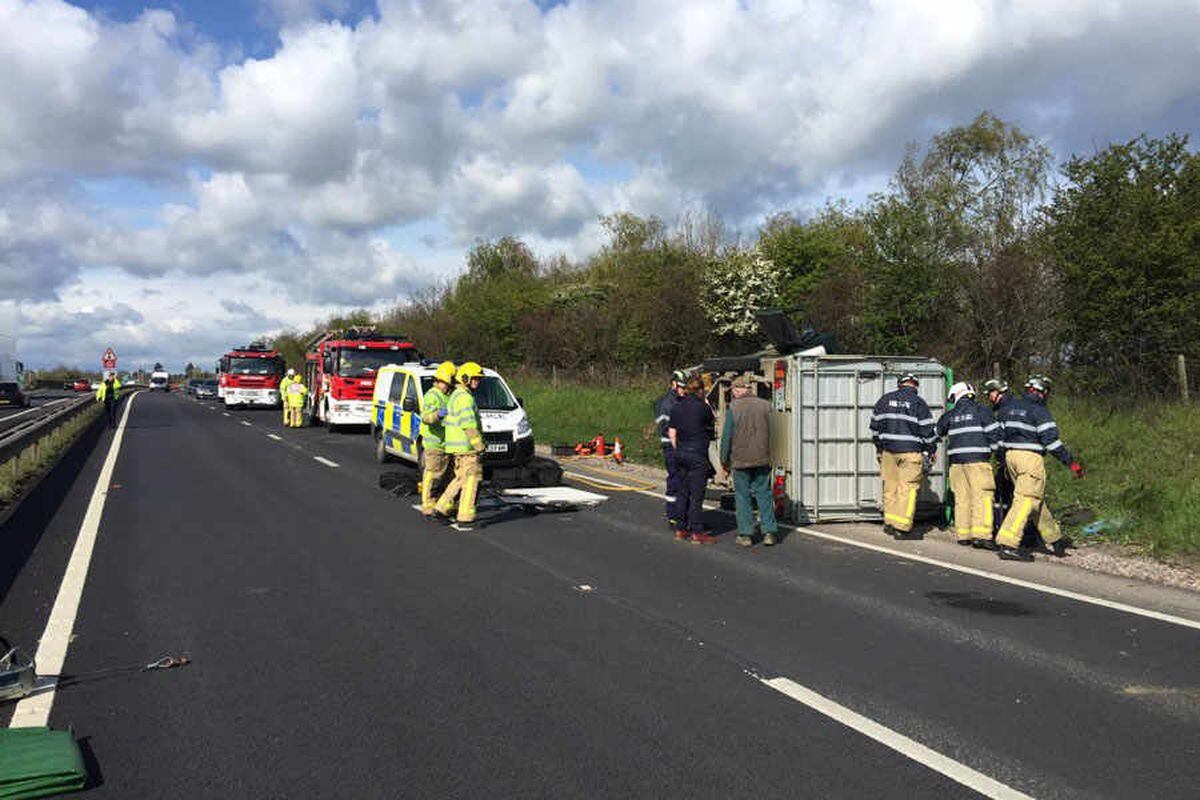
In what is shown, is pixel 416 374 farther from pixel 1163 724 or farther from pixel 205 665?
pixel 1163 724

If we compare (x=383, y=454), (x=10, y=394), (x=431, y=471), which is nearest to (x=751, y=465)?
(x=431, y=471)

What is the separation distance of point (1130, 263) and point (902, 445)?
40.9 feet

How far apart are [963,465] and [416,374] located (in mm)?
9364

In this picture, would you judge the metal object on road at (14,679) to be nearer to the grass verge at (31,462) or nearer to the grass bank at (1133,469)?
the grass verge at (31,462)

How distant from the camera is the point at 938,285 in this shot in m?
25.4

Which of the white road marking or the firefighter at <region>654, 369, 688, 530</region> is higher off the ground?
the firefighter at <region>654, 369, 688, 530</region>

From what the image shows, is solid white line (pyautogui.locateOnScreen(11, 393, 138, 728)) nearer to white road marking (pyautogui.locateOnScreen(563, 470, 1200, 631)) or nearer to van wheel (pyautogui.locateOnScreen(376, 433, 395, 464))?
van wheel (pyautogui.locateOnScreen(376, 433, 395, 464))

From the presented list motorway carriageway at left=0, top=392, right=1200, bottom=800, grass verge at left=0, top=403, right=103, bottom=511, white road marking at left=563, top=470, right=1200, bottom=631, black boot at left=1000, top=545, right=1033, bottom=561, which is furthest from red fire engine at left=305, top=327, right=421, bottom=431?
black boot at left=1000, top=545, right=1033, bottom=561

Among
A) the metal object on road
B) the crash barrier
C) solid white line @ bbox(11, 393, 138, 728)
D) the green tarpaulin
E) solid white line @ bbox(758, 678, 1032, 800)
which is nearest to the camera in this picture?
the green tarpaulin

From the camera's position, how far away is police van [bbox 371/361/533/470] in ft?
47.2

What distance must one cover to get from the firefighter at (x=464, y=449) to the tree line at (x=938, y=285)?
9.37 m

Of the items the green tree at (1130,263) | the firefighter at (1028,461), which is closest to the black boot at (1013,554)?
the firefighter at (1028,461)

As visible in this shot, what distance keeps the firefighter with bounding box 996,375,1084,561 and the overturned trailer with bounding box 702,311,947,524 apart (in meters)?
1.89

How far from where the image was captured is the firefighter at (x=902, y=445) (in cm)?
981
